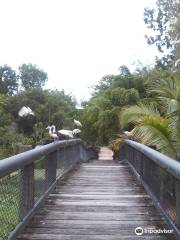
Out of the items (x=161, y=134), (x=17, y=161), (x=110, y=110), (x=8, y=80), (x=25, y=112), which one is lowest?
(x=17, y=161)

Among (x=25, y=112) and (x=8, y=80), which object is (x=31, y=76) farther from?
(x=25, y=112)

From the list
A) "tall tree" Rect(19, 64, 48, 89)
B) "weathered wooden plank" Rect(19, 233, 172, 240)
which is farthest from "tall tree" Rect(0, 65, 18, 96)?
"weathered wooden plank" Rect(19, 233, 172, 240)

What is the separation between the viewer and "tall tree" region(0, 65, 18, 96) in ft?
261

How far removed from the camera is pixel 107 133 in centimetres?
2819

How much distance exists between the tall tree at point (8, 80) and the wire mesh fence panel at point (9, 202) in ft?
242

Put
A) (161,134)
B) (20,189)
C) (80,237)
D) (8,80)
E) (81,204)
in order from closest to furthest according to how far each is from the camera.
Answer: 1. (80,237)
2. (20,189)
3. (81,204)
4. (161,134)
5. (8,80)

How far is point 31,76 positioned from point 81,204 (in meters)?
86.1

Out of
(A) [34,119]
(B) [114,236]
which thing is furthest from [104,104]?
(A) [34,119]

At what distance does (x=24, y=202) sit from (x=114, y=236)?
3.95ft

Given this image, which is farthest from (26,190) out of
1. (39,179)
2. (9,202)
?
(39,179)

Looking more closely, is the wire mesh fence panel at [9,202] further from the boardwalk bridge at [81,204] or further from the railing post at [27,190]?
the railing post at [27,190]

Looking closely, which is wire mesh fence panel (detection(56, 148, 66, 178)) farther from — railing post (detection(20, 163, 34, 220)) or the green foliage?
the green foliage

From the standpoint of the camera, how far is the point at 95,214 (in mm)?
6449

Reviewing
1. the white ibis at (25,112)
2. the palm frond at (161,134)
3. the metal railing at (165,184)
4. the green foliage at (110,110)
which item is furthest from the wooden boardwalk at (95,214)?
the green foliage at (110,110)
